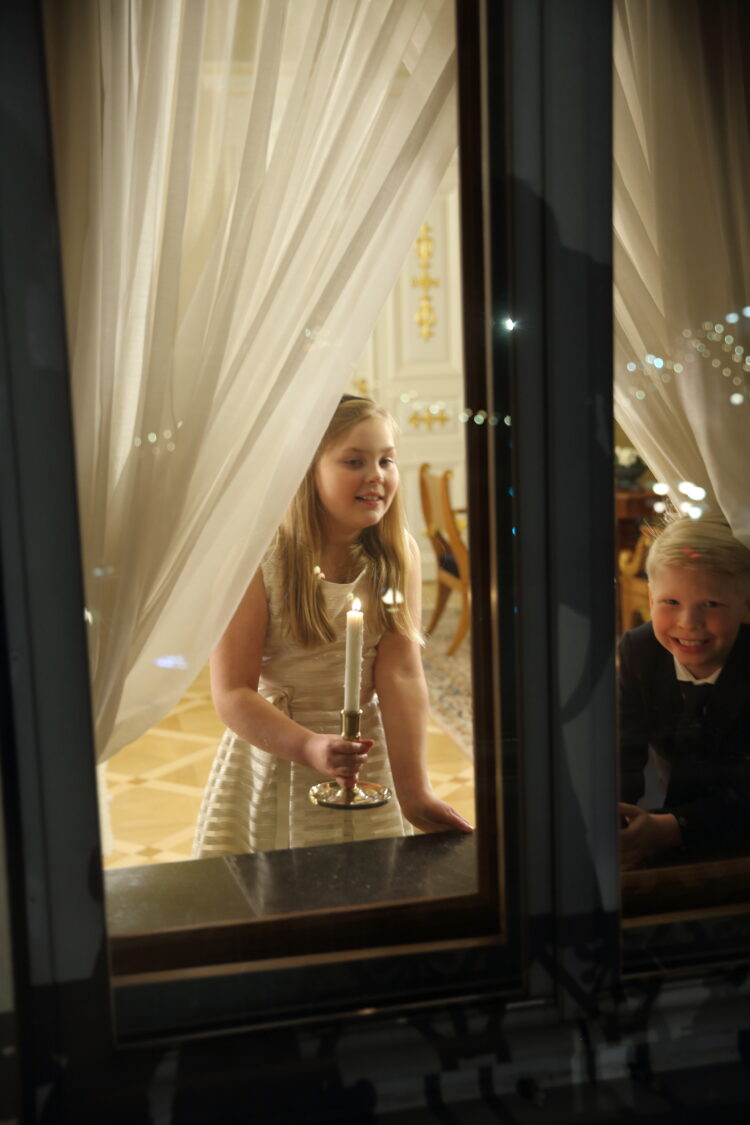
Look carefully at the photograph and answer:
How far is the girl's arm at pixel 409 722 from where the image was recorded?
1.02m

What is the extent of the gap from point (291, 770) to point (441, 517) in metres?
0.32

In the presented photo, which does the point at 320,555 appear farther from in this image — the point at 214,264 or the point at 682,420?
the point at 682,420

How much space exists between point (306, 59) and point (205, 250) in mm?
201

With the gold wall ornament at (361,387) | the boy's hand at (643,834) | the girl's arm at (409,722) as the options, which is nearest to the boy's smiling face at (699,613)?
the boy's hand at (643,834)

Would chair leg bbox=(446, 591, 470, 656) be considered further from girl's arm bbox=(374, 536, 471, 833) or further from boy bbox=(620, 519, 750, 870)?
boy bbox=(620, 519, 750, 870)

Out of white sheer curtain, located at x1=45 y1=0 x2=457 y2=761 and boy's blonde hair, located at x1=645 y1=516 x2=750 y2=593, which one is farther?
boy's blonde hair, located at x1=645 y1=516 x2=750 y2=593

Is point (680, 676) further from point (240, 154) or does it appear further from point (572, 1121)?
point (240, 154)

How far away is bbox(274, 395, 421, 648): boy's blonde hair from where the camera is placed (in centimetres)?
98

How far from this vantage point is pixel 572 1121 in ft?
3.12

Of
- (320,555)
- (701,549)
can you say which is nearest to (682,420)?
(701,549)

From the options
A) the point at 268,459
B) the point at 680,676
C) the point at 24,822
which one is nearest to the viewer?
the point at 24,822

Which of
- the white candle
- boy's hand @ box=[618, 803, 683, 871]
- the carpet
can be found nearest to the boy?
boy's hand @ box=[618, 803, 683, 871]

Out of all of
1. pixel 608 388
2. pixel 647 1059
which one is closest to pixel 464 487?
pixel 608 388

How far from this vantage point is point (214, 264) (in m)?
0.93
